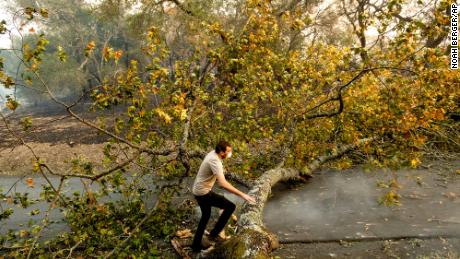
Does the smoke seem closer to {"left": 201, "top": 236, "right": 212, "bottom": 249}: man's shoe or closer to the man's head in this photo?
{"left": 201, "top": 236, "right": 212, "bottom": 249}: man's shoe

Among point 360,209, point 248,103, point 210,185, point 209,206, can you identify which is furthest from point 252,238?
point 248,103

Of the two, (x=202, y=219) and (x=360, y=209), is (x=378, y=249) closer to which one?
(x=360, y=209)

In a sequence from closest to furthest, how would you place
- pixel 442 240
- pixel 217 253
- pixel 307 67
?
pixel 217 253
pixel 442 240
pixel 307 67

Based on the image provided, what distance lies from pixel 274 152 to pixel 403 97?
12.9 feet

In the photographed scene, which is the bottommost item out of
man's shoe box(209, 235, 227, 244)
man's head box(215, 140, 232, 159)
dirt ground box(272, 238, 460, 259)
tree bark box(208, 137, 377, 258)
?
dirt ground box(272, 238, 460, 259)

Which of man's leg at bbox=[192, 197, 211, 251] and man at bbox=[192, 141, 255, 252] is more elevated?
man at bbox=[192, 141, 255, 252]

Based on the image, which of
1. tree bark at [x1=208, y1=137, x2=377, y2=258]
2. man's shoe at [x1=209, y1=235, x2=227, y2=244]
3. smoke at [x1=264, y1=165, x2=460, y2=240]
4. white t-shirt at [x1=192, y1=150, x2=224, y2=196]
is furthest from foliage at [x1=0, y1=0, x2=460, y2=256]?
tree bark at [x1=208, y1=137, x2=377, y2=258]

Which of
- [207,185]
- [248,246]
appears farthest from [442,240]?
[207,185]

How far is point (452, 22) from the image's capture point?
669cm

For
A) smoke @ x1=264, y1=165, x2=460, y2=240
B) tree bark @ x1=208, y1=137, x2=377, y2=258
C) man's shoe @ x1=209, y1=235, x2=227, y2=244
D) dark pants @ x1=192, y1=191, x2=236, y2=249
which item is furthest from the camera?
smoke @ x1=264, y1=165, x2=460, y2=240

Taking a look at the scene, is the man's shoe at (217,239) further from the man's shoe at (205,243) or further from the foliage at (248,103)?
the foliage at (248,103)

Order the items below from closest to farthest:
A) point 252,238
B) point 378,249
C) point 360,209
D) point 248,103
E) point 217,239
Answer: point 252,238, point 217,239, point 378,249, point 360,209, point 248,103

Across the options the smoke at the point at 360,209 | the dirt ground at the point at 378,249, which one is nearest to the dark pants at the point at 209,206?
the dirt ground at the point at 378,249

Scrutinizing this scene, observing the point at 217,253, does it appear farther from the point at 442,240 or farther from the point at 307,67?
the point at 307,67
